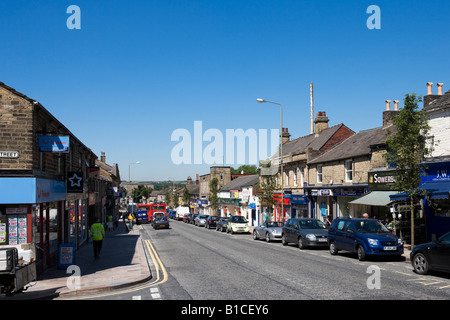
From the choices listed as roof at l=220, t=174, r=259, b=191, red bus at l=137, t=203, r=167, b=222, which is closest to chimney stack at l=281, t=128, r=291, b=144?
roof at l=220, t=174, r=259, b=191

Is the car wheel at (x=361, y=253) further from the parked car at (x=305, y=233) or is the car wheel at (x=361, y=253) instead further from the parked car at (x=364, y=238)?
the parked car at (x=305, y=233)

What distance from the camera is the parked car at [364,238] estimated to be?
52.7ft

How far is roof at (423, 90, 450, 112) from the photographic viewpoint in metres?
20.8

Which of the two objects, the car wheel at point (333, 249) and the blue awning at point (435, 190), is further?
the blue awning at point (435, 190)

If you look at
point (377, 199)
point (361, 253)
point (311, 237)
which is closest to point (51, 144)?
point (361, 253)

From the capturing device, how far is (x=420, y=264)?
13094 millimetres

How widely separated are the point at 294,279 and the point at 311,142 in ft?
95.3

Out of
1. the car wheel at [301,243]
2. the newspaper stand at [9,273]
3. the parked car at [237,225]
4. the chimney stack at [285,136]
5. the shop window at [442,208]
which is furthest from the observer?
the chimney stack at [285,136]

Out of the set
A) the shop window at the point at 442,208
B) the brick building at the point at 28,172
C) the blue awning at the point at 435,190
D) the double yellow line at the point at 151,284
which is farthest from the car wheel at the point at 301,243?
the brick building at the point at 28,172

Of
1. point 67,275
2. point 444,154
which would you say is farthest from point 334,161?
point 67,275

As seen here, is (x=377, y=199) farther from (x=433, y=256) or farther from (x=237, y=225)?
(x=237, y=225)

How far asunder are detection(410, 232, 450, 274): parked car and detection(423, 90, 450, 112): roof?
1057 cm

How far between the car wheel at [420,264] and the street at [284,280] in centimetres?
24
